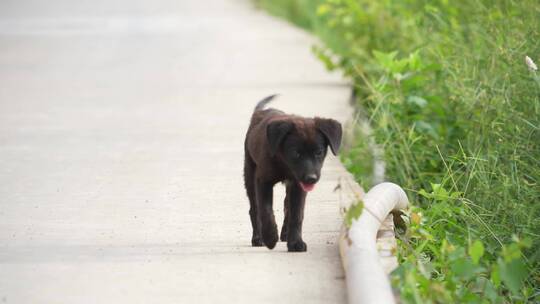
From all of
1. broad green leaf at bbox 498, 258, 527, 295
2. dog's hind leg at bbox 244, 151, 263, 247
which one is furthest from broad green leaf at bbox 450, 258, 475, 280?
dog's hind leg at bbox 244, 151, 263, 247

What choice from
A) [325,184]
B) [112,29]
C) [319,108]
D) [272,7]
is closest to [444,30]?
[319,108]

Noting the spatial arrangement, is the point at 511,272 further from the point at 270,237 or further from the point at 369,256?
the point at 270,237

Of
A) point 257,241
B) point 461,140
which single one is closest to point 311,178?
point 257,241

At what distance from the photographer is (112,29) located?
22078 millimetres

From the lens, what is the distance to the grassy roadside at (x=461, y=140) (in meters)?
6.48

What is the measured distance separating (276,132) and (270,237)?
58 centimetres

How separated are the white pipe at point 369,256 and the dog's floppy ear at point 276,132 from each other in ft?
1.87

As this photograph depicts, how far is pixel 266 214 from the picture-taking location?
6785mm

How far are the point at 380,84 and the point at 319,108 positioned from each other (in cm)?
157

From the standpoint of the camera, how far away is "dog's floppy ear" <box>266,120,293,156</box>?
21.9ft

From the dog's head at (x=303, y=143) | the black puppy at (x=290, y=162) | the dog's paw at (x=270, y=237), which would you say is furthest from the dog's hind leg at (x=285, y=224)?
the dog's head at (x=303, y=143)

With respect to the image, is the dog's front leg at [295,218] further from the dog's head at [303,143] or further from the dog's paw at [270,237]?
the dog's head at [303,143]

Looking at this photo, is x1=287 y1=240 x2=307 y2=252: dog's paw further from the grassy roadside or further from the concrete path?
the grassy roadside

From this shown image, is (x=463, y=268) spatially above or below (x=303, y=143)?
above
